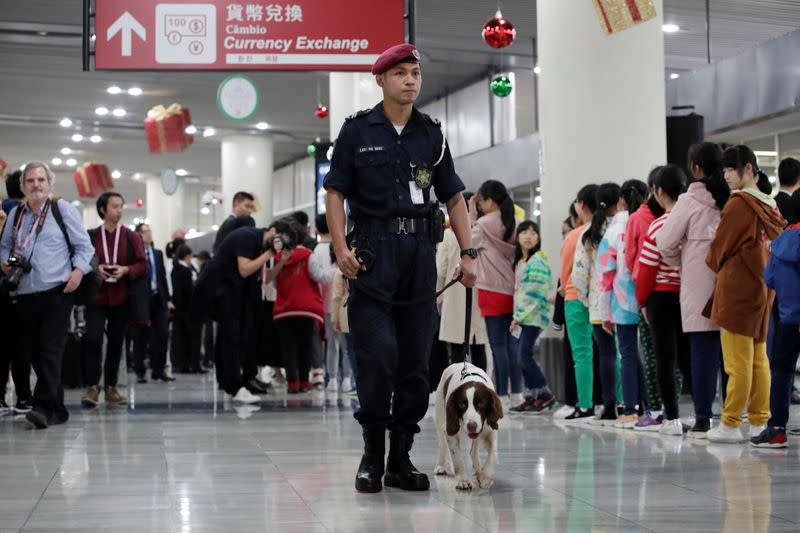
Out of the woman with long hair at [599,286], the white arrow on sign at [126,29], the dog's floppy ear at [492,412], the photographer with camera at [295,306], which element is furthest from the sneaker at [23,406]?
the dog's floppy ear at [492,412]

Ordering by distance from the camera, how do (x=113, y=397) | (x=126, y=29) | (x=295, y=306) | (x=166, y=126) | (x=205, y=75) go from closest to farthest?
(x=113, y=397)
(x=126, y=29)
(x=295, y=306)
(x=205, y=75)
(x=166, y=126)

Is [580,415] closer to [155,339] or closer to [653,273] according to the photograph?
[653,273]

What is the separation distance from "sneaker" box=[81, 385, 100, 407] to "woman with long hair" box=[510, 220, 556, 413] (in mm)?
3323

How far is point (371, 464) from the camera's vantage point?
→ 4.76m

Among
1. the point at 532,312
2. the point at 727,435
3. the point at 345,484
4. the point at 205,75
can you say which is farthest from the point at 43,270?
the point at 205,75

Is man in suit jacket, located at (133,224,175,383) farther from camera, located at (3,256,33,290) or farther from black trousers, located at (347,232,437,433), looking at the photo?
black trousers, located at (347,232,437,433)

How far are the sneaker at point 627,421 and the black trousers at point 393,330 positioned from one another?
9.40 ft

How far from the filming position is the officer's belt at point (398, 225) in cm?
477

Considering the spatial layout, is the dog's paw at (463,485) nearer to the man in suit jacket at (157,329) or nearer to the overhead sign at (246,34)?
the overhead sign at (246,34)

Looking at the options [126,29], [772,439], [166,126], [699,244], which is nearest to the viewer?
[772,439]

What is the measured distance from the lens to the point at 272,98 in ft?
84.7

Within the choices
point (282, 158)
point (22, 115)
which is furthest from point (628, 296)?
point (282, 158)

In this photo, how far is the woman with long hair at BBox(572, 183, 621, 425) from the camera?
7.75 m

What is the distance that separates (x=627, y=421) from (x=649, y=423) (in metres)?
0.27
